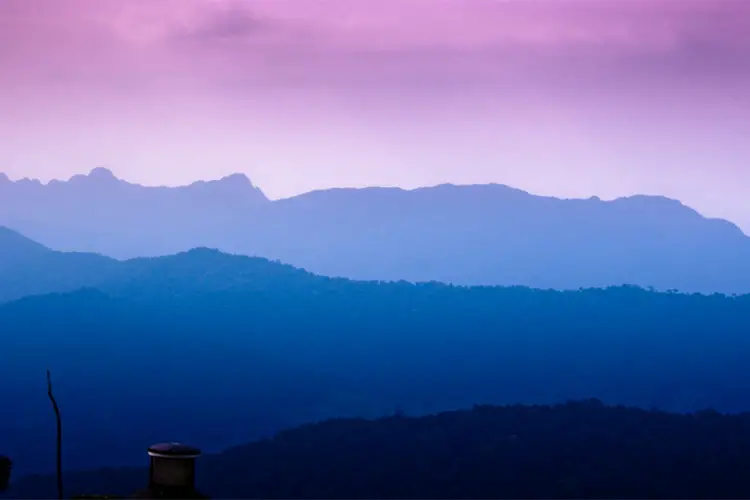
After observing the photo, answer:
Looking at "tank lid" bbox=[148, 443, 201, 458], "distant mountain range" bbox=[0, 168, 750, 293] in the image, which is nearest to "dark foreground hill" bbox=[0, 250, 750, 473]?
"distant mountain range" bbox=[0, 168, 750, 293]

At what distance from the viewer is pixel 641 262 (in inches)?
422

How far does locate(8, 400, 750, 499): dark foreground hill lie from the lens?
427 inches

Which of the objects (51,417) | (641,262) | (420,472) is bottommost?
(420,472)

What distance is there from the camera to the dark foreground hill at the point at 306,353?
10.4 meters

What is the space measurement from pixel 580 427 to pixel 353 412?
9.41 ft

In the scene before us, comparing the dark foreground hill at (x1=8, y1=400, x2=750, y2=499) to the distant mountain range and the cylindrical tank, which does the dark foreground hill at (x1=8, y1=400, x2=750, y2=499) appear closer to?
the distant mountain range

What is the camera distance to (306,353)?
1075 cm

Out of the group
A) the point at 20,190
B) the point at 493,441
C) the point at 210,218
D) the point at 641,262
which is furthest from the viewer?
the point at 493,441

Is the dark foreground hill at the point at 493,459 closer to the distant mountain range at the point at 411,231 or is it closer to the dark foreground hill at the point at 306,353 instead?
the dark foreground hill at the point at 306,353

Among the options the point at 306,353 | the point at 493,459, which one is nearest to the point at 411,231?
the point at 306,353

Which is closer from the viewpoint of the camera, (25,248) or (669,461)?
(25,248)

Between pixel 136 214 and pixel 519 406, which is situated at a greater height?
pixel 136 214

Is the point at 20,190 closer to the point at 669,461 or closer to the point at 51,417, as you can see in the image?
the point at 51,417

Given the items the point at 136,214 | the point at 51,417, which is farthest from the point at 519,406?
the point at 51,417
